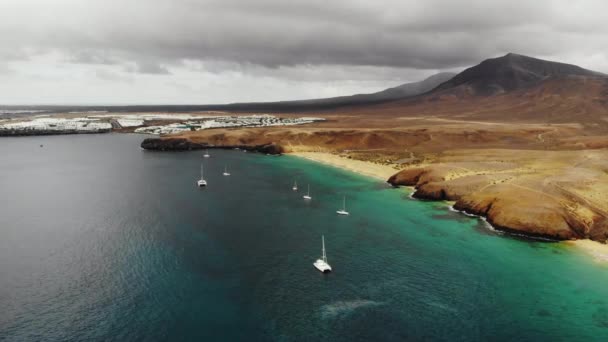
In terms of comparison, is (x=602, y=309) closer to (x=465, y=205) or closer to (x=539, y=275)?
(x=539, y=275)

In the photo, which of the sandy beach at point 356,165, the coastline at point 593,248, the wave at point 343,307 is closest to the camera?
the wave at point 343,307

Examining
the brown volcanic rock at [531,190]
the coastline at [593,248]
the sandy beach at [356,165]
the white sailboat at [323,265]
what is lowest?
the coastline at [593,248]

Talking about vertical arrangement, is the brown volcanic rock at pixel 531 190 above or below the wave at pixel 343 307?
above

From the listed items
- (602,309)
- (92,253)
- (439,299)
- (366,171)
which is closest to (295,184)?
(366,171)

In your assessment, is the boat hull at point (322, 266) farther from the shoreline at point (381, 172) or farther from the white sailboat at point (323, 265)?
the shoreline at point (381, 172)

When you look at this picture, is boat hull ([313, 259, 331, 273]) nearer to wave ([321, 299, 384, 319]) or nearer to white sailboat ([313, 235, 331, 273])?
white sailboat ([313, 235, 331, 273])

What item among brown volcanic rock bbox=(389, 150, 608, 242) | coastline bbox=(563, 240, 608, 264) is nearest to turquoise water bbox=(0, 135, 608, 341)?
coastline bbox=(563, 240, 608, 264)

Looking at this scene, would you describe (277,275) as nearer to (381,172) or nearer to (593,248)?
(593,248)

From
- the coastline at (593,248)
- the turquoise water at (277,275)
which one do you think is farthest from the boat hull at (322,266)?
the coastline at (593,248)
